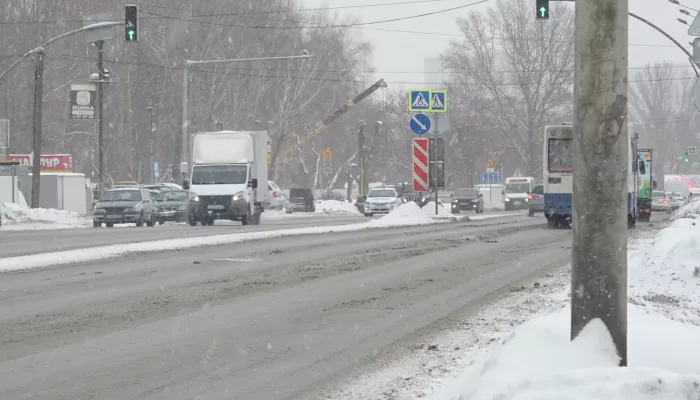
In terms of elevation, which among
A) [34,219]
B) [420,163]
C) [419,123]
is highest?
[419,123]

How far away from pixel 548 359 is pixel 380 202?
4923cm

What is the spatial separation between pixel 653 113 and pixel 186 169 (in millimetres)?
95491

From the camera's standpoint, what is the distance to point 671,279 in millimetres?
12055

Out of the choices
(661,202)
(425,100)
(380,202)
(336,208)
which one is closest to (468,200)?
(336,208)

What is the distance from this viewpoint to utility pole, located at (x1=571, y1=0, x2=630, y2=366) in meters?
5.76

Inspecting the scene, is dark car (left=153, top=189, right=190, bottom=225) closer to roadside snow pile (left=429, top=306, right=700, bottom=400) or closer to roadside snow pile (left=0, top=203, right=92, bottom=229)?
roadside snow pile (left=0, top=203, right=92, bottom=229)

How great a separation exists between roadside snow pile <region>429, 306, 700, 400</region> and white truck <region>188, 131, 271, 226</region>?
1132 inches

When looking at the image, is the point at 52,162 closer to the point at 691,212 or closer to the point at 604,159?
the point at 691,212

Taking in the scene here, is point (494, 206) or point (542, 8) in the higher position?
point (542, 8)

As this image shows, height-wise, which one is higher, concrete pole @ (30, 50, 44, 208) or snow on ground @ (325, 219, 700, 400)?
concrete pole @ (30, 50, 44, 208)

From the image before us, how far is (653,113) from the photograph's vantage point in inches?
5089

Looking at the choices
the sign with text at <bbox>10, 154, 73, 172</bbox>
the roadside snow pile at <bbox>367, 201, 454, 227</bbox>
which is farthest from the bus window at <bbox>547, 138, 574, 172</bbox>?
the sign with text at <bbox>10, 154, 73, 172</bbox>

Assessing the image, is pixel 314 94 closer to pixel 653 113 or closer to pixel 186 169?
pixel 186 169

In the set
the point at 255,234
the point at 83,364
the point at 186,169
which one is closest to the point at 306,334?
the point at 83,364
